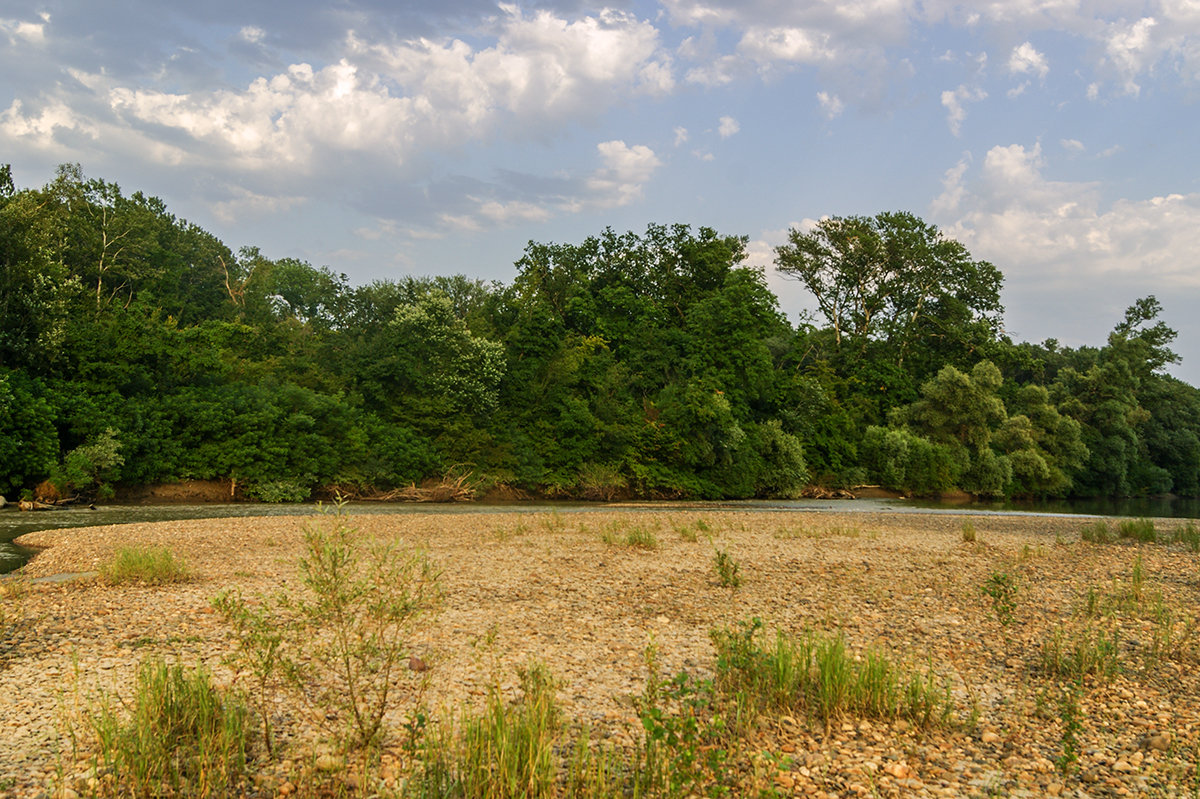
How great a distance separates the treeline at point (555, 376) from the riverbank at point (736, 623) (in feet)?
53.9

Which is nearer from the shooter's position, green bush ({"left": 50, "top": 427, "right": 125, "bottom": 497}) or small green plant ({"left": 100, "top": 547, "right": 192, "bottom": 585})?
small green plant ({"left": 100, "top": 547, "right": 192, "bottom": 585})

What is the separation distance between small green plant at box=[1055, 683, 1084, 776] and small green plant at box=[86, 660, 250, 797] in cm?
580

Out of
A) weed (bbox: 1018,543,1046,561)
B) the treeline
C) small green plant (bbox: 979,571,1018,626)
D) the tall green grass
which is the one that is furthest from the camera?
the treeline

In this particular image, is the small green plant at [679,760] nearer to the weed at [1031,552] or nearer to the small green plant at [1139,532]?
the weed at [1031,552]

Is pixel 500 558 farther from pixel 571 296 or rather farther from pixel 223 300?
pixel 223 300

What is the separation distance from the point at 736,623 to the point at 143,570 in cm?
926

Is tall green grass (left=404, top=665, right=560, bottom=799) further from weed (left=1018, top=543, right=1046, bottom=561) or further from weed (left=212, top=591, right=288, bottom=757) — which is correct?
weed (left=1018, top=543, right=1046, bottom=561)

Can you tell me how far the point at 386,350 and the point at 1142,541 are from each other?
118ft

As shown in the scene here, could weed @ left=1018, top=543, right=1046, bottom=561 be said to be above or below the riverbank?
above

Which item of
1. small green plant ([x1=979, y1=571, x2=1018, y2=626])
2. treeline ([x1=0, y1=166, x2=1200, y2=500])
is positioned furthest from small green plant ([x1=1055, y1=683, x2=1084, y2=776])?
treeline ([x1=0, y1=166, x2=1200, y2=500])

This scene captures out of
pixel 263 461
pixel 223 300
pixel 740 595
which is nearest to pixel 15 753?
pixel 740 595

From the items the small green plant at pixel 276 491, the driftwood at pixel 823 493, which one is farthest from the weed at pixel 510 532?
the driftwood at pixel 823 493

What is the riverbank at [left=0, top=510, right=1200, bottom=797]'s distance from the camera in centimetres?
556

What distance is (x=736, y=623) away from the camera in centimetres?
963
